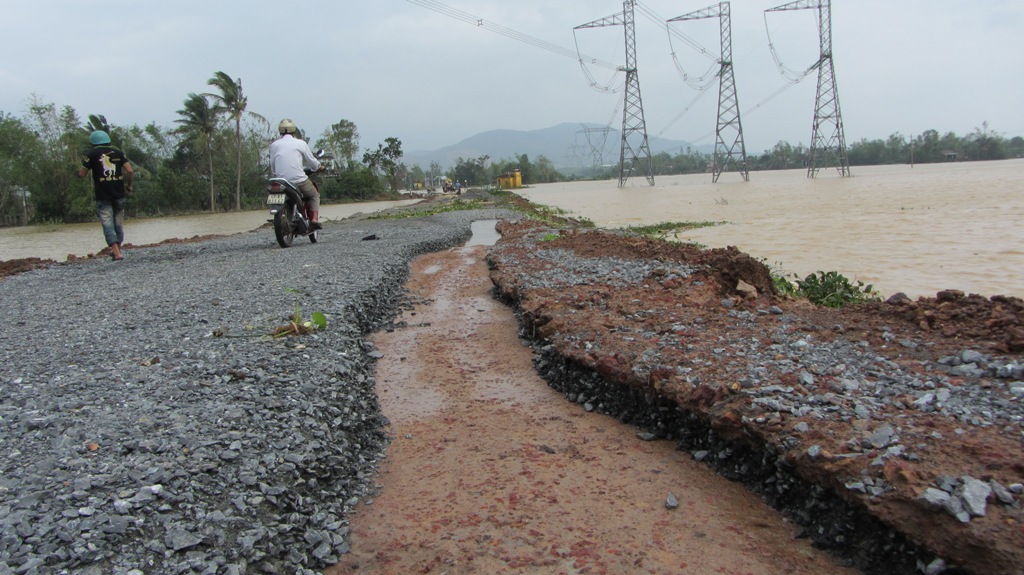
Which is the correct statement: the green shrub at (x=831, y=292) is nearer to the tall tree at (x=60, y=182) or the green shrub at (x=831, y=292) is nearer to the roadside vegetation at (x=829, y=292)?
the roadside vegetation at (x=829, y=292)

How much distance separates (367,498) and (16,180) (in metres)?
54.0

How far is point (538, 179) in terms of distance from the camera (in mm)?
125875

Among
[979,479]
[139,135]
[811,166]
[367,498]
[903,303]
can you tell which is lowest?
[367,498]

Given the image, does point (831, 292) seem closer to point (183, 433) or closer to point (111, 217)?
point (183, 433)

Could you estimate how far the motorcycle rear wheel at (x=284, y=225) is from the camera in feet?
33.4

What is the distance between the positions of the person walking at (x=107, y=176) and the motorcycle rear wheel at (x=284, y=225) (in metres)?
2.06

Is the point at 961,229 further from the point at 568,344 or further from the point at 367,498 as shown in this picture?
the point at 367,498

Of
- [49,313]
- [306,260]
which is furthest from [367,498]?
[306,260]

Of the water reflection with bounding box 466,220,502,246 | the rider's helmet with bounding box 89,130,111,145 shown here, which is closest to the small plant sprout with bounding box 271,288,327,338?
the rider's helmet with bounding box 89,130,111,145

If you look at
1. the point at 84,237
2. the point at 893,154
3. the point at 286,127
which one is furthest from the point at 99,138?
the point at 893,154

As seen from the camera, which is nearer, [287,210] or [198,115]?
[287,210]

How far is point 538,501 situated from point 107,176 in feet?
29.4

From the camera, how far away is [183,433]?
2.95 meters


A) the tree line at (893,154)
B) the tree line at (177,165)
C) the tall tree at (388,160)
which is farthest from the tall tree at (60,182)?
the tree line at (893,154)
